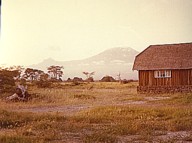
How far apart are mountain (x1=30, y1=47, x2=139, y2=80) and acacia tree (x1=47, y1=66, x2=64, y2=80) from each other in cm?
15

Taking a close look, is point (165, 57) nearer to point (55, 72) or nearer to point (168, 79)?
point (168, 79)

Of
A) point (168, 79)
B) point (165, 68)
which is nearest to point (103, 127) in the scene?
point (165, 68)

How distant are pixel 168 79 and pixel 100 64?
3.42 metres

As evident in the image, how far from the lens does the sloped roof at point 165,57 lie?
15984 mm

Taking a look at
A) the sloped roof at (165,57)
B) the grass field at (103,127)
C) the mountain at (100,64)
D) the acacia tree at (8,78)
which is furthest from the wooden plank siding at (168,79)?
the grass field at (103,127)

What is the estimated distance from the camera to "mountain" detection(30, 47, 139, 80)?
13.6 meters

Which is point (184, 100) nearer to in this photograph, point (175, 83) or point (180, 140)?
point (175, 83)

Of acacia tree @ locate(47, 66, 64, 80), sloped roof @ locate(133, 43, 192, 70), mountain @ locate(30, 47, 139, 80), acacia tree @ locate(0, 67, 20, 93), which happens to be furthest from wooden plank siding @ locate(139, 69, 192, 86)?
acacia tree @ locate(0, 67, 20, 93)

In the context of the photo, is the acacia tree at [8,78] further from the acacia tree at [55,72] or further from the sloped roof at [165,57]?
the sloped roof at [165,57]

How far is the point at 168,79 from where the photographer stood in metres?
16.2

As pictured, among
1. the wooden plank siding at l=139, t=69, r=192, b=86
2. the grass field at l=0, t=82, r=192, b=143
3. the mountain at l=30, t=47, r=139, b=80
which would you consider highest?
the mountain at l=30, t=47, r=139, b=80

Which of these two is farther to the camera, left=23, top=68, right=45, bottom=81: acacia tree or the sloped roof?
the sloped roof

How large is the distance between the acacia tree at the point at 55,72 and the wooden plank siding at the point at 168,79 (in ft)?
11.3

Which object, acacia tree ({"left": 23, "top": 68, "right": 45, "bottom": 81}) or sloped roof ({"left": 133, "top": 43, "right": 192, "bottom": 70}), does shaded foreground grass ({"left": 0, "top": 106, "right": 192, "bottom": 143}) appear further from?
sloped roof ({"left": 133, "top": 43, "right": 192, "bottom": 70})
